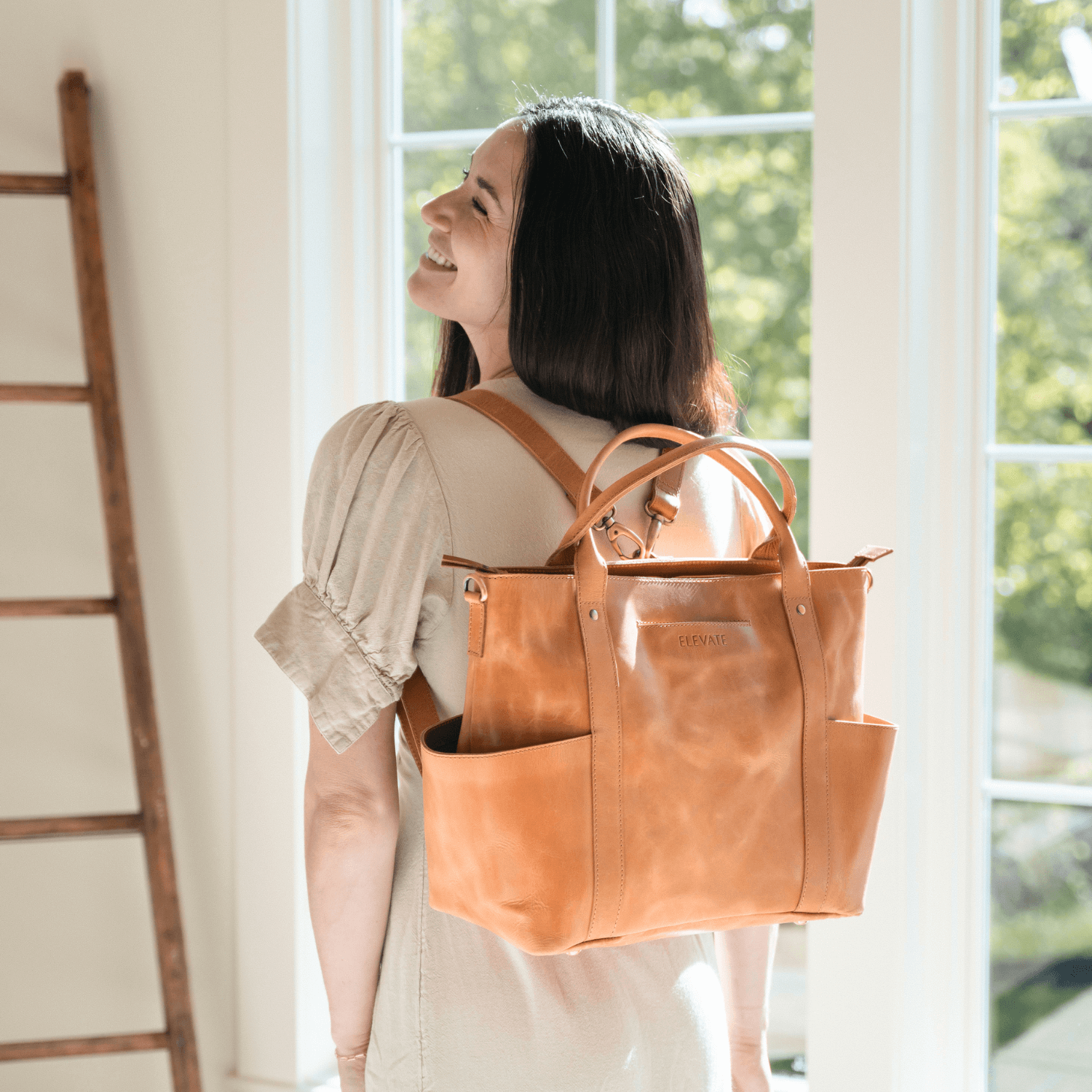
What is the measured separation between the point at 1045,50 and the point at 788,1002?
1.48 m

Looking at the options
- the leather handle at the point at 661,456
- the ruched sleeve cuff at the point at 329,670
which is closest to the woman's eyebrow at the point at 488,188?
the leather handle at the point at 661,456

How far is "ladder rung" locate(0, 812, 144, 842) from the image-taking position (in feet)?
5.30

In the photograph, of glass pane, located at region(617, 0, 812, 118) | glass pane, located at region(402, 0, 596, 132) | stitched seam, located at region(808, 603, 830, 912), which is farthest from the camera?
glass pane, located at region(402, 0, 596, 132)

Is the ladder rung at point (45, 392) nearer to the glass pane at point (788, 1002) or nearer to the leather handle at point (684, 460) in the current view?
the leather handle at point (684, 460)

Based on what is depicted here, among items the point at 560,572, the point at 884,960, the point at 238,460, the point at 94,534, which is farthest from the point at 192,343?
the point at 884,960

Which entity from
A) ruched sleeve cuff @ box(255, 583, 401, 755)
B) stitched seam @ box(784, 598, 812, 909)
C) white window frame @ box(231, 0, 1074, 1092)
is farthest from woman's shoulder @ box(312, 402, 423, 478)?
white window frame @ box(231, 0, 1074, 1092)

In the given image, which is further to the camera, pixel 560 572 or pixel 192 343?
pixel 192 343

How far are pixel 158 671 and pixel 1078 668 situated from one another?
1.38 m

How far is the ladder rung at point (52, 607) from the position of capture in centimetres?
162

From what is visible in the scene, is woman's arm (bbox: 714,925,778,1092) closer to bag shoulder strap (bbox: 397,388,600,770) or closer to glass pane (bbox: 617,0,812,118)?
bag shoulder strap (bbox: 397,388,600,770)

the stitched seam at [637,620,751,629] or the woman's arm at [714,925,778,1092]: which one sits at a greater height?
the stitched seam at [637,620,751,629]

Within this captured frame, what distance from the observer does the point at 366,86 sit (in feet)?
5.69

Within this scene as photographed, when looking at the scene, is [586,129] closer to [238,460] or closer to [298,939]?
[238,460]

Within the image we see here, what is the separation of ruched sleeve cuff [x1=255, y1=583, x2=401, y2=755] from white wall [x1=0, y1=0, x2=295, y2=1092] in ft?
2.46
